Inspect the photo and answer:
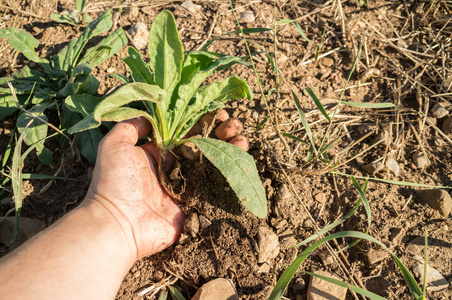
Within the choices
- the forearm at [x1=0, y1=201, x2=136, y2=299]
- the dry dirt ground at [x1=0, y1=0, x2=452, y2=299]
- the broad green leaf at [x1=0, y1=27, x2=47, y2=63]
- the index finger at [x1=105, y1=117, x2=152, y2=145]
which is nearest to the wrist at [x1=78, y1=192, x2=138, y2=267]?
the forearm at [x1=0, y1=201, x2=136, y2=299]

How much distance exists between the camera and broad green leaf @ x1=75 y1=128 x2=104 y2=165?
1924 mm

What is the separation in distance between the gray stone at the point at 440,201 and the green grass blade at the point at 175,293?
53.5 inches

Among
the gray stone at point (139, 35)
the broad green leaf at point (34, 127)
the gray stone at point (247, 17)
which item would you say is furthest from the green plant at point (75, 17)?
the gray stone at point (247, 17)

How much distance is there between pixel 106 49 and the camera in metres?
2.16

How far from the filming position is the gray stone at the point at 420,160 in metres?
2.02

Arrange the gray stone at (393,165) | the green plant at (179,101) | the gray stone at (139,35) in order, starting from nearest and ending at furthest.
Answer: the green plant at (179,101)
the gray stone at (393,165)
the gray stone at (139,35)

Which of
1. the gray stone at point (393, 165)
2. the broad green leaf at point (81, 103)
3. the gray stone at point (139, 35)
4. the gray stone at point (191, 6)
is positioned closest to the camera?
Result: the broad green leaf at point (81, 103)

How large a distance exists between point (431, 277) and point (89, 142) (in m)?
1.86

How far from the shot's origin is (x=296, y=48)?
2406 millimetres

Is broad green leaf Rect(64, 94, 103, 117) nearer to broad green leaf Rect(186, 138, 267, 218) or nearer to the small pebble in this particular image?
broad green leaf Rect(186, 138, 267, 218)

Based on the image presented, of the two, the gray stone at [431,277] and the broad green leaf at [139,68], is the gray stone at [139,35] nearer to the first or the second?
the broad green leaf at [139,68]

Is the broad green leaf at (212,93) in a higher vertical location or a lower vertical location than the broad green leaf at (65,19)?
lower

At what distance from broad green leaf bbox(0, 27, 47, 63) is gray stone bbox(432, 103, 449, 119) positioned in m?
2.47

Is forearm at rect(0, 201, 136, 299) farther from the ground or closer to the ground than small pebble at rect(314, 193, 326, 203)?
farther from the ground
